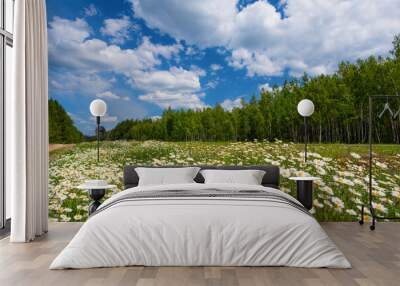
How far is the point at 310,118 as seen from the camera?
6.48 meters

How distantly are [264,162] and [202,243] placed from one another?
305 cm

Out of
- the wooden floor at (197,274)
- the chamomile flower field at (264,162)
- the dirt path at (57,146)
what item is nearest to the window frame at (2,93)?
the wooden floor at (197,274)

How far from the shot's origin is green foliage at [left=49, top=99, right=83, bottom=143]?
666cm

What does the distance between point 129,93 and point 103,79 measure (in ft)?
1.46

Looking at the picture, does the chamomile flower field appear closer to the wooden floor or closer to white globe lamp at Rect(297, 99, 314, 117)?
white globe lamp at Rect(297, 99, 314, 117)

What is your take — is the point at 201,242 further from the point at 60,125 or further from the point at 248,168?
the point at 60,125

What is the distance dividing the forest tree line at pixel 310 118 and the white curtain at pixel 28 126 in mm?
1870

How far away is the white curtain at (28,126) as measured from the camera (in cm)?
462

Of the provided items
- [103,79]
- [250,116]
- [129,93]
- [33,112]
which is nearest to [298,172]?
[250,116]

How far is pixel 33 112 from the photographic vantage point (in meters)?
4.81

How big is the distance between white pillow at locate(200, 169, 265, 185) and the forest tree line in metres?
0.97

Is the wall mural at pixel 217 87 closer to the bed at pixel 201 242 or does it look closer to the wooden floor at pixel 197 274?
the wooden floor at pixel 197 274

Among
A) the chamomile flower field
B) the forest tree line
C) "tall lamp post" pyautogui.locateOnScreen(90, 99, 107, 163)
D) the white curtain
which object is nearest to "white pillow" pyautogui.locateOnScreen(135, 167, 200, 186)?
the chamomile flower field

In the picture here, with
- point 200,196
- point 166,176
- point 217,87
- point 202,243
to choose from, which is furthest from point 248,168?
point 202,243
